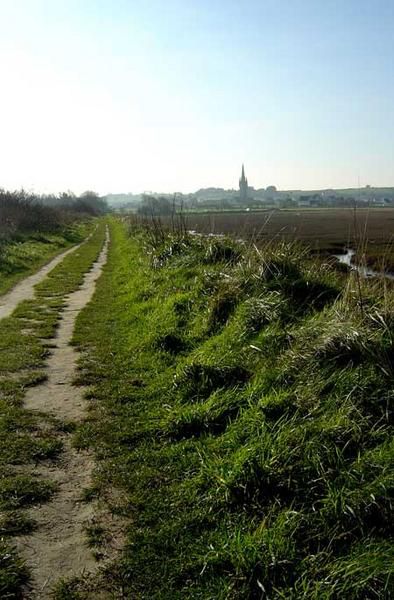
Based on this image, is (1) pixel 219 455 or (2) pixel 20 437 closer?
(1) pixel 219 455

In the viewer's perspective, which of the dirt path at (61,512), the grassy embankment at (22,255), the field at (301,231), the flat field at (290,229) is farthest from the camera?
the grassy embankment at (22,255)

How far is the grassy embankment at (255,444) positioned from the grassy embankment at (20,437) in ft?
1.22

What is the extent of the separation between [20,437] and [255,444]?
8.16ft

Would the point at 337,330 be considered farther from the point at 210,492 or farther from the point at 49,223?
the point at 49,223

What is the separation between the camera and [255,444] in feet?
15.0

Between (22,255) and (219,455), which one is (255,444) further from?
(22,255)

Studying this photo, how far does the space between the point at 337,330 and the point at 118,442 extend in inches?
104

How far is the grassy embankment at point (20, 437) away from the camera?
12.1 ft

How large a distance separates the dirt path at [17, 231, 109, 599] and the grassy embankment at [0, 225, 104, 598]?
0.09m

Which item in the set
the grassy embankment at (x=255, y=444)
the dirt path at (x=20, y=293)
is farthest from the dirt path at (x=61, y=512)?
the dirt path at (x=20, y=293)

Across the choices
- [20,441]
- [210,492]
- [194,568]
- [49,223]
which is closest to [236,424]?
[210,492]

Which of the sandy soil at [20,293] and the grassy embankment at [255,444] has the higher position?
the grassy embankment at [255,444]

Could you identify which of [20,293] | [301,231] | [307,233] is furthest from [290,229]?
[20,293]

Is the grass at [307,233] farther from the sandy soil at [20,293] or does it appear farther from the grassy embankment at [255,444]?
the sandy soil at [20,293]
